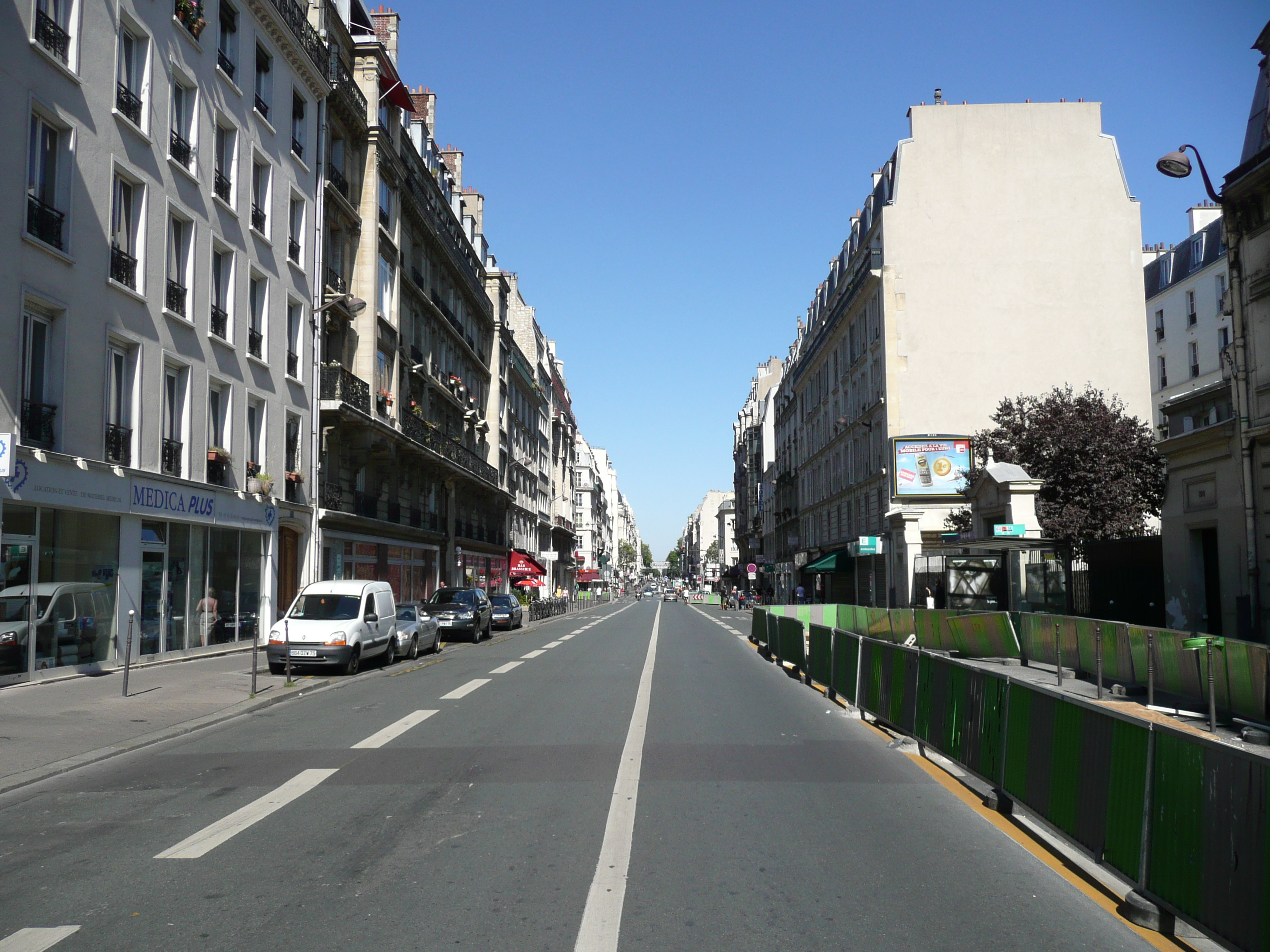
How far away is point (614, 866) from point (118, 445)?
16.2m

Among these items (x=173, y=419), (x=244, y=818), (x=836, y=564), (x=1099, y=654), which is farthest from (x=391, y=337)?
(x=244, y=818)

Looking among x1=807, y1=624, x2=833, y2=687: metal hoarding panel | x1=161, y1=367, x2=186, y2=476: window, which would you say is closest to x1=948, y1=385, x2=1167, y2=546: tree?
x1=807, y1=624, x2=833, y2=687: metal hoarding panel

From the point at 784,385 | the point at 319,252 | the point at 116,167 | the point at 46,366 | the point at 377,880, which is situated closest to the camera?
the point at 377,880

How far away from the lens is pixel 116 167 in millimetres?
18781

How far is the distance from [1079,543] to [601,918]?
23.2 meters

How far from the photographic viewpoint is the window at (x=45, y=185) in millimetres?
16375

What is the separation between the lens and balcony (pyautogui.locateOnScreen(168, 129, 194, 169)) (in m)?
21.0

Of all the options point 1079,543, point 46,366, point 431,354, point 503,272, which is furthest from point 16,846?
point 503,272

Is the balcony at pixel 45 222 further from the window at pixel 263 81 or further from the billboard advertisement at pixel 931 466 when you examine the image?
the billboard advertisement at pixel 931 466

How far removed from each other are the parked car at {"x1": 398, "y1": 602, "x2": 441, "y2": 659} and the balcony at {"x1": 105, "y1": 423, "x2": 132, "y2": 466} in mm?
6648

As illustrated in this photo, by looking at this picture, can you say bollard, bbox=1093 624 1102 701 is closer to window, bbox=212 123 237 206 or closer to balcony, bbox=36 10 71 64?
balcony, bbox=36 10 71 64

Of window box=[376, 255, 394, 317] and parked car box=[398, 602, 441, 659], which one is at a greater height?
window box=[376, 255, 394, 317]

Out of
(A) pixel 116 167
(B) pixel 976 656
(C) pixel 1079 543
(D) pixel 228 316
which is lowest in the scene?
(B) pixel 976 656

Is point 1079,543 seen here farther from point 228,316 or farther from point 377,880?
point 377,880
